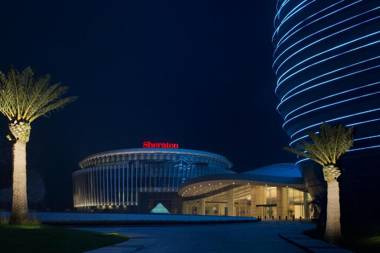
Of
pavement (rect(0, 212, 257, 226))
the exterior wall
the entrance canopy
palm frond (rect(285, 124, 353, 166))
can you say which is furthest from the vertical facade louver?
palm frond (rect(285, 124, 353, 166))

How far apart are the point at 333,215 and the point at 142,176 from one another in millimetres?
129475

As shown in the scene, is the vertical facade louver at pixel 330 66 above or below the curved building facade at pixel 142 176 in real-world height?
above

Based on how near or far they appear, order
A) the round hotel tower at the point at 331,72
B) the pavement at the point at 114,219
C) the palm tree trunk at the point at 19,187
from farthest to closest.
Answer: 1. the round hotel tower at the point at 331,72
2. the pavement at the point at 114,219
3. the palm tree trunk at the point at 19,187

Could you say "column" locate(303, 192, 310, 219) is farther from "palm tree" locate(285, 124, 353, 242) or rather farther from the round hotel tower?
"palm tree" locate(285, 124, 353, 242)

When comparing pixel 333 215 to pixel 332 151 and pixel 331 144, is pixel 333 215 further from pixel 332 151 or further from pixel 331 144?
pixel 331 144

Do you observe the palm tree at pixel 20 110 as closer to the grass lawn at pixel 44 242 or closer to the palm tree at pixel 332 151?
the grass lawn at pixel 44 242

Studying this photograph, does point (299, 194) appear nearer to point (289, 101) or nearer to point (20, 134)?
point (289, 101)

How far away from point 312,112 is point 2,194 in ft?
225

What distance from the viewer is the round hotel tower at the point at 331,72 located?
86812 millimetres

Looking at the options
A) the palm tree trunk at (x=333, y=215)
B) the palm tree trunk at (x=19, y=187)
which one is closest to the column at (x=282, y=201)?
the palm tree trunk at (x=333, y=215)

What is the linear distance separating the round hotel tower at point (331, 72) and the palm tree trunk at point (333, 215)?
30.8 meters

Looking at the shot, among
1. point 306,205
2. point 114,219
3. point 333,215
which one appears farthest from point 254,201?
point 333,215

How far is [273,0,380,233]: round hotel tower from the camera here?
86.8 metres

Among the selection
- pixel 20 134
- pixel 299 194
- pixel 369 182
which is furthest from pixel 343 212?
pixel 299 194
